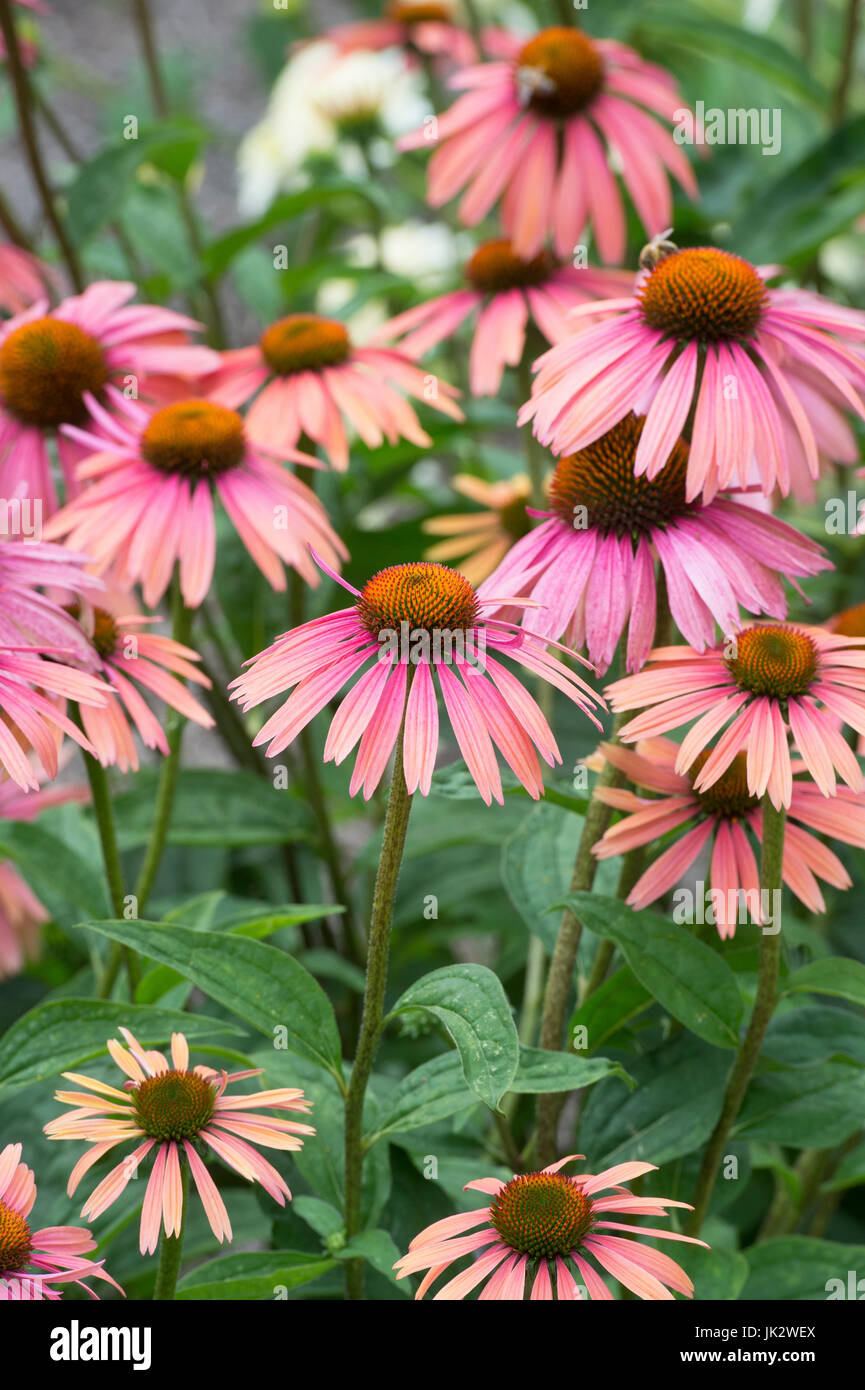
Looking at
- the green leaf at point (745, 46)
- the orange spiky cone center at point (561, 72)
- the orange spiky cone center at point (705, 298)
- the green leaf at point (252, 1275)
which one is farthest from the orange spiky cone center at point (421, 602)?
the green leaf at point (745, 46)

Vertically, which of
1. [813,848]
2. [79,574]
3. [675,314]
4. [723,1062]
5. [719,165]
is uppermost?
[719,165]

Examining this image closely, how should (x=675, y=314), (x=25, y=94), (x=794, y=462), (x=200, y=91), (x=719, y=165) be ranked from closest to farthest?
(x=675, y=314) < (x=794, y=462) < (x=25, y=94) < (x=719, y=165) < (x=200, y=91)

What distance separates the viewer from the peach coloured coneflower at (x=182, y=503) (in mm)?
942

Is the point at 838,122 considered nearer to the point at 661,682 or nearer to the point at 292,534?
the point at 292,534

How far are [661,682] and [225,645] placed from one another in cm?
86

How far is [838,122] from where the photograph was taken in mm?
1478

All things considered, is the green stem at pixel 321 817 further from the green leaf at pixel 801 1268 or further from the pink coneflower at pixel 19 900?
the green leaf at pixel 801 1268

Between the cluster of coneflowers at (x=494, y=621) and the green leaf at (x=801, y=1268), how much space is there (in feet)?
0.31

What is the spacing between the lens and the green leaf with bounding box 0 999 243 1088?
78 cm

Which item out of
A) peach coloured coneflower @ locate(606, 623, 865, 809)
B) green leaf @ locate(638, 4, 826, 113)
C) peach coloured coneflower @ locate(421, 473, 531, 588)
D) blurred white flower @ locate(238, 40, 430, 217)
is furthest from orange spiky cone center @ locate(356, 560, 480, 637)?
blurred white flower @ locate(238, 40, 430, 217)

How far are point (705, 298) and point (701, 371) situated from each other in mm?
41

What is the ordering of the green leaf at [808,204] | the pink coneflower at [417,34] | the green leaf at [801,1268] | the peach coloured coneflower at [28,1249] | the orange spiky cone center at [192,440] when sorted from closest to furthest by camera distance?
the peach coloured coneflower at [28,1249] < the green leaf at [801,1268] < the orange spiky cone center at [192,440] < the green leaf at [808,204] < the pink coneflower at [417,34]

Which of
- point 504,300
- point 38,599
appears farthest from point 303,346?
point 38,599
